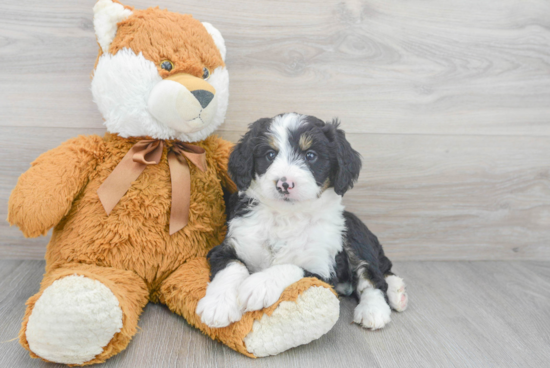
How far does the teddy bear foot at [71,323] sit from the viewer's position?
115 centimetres

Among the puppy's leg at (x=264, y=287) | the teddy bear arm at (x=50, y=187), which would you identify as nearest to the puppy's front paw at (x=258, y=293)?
the puppy's leg at (x=264, y=287)

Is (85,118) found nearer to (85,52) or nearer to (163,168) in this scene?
(85,52)

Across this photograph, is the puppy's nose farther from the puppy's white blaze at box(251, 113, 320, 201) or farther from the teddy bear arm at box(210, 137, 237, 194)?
the teddy bear arm at box(210, 137, 237, 194)

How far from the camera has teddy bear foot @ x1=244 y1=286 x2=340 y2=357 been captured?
1292 millimetres

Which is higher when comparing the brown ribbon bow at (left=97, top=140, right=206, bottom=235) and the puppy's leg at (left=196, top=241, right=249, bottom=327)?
the brown ribbon bow at (left=97, top=140, right=206, bottom=235)

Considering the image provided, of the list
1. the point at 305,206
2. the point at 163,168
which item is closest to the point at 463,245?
the point at 305,206

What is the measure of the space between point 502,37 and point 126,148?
6.11 feet

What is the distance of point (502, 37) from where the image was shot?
2.08 meters

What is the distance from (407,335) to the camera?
155 cm

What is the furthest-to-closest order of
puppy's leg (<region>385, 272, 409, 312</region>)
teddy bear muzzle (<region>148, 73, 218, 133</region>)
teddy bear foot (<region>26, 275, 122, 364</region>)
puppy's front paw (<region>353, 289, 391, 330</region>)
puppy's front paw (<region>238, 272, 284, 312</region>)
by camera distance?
puppy's leg (<region>385, 272, 409, 312</region>), puppy's front paw (<region>353, 289, 391, 330</region>), teddy bear muzzle (<region>148, 73, 218, 133</region>), puppy's front paw (<region>238, 272, 284, 312</region>), teddy bear foot (<region>26, 275, 122, 364</region>)

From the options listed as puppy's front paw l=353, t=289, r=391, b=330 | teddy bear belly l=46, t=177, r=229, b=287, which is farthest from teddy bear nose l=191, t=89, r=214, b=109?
puppy's front paw l=353, t=289, r=391, b=330

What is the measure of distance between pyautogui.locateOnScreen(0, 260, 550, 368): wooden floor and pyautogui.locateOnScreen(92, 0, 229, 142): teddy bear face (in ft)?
2.38

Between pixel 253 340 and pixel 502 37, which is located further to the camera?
pixel 502 37

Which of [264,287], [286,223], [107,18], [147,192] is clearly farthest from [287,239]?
[107,18]
